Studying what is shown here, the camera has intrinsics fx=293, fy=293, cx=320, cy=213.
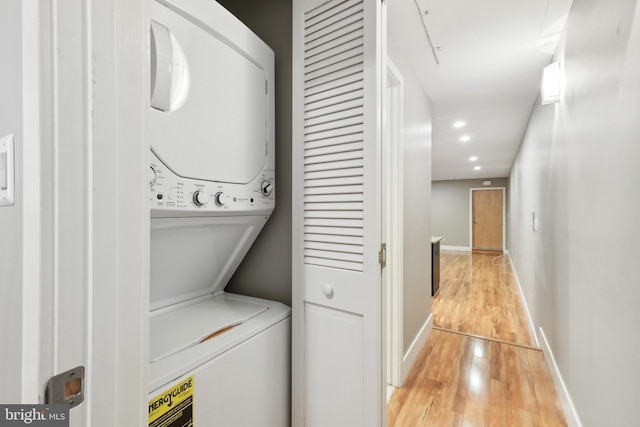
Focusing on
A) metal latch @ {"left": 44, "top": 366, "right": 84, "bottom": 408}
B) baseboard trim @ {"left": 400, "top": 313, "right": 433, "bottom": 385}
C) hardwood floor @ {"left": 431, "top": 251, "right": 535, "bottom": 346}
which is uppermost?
metal latch @ {"left": 44, "top": 366, "right": 84, "bottom": 408}

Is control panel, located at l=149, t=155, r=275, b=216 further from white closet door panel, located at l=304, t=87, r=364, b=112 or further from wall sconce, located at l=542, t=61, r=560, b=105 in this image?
wall sconce, located at l=542, t=61, r=560, b=105

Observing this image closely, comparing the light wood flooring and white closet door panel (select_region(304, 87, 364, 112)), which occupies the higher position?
white closet door panel (select_region(304, 87, 364, 112))

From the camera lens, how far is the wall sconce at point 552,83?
1.74 meters

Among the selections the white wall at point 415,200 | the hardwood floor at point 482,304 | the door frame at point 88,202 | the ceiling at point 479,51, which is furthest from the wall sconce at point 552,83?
the door frame at point 88,202

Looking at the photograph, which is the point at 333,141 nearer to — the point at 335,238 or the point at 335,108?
the point at 335,108

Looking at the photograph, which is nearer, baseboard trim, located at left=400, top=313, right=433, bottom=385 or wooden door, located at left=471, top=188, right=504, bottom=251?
baseboard trim, located at left=400, top=313, right=433, bottom=385

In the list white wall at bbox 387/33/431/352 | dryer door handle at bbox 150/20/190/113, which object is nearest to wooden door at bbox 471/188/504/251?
white wall at bbox 387/33/431/352

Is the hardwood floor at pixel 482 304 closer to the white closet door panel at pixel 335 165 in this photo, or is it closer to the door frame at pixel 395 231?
the door frame at pixel 395 231

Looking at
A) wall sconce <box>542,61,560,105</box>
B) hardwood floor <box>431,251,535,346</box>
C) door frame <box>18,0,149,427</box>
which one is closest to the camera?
door frame <box>18,0,149,427</box>

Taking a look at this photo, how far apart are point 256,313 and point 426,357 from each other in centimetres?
168

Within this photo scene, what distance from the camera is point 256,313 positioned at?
1086 millimetres

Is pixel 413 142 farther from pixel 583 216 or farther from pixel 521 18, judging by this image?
pixel 583 216

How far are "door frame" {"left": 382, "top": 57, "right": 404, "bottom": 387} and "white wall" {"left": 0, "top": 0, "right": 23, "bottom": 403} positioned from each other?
165 cm

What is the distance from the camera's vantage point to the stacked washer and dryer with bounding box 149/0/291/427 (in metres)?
0.76
